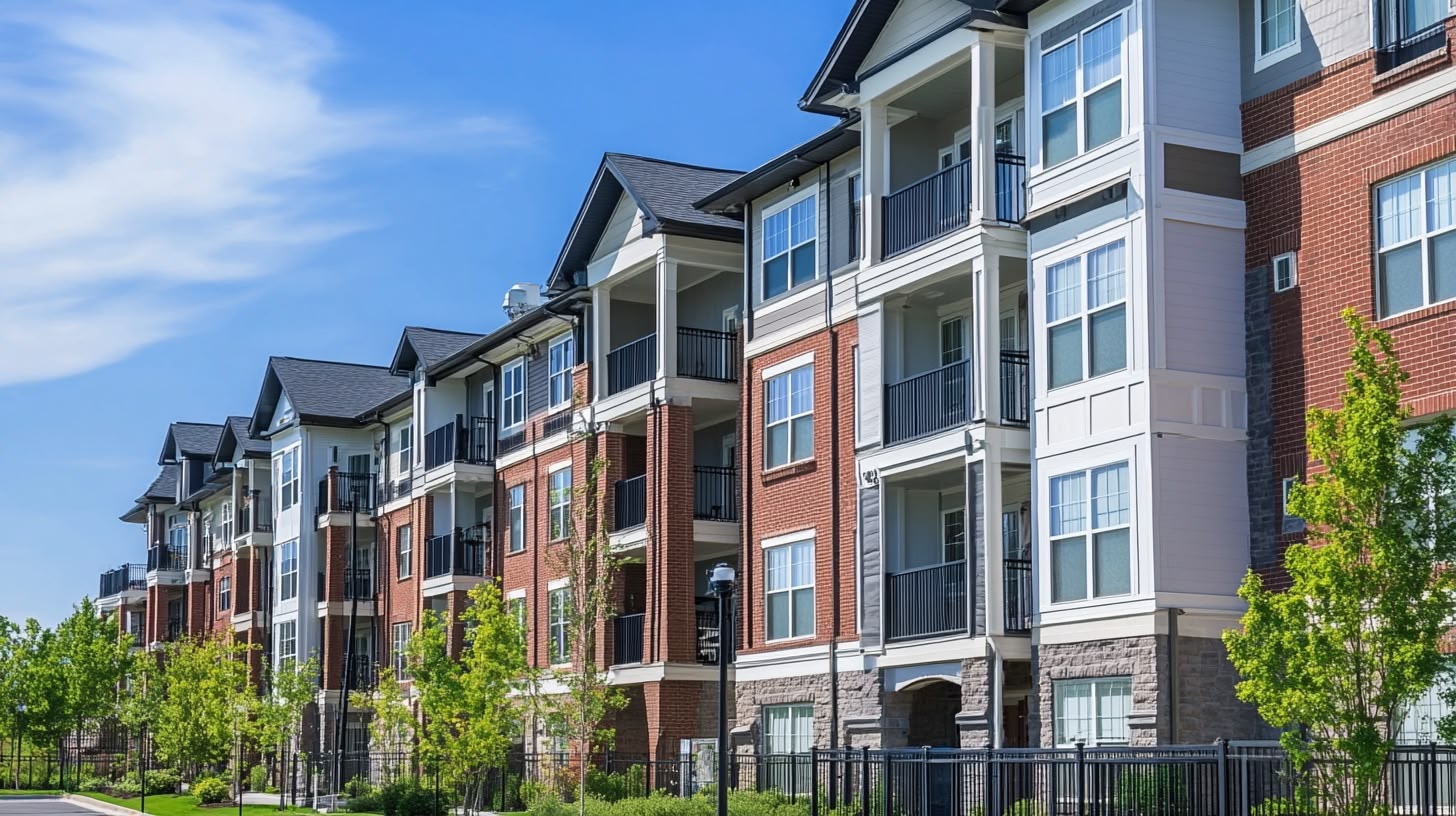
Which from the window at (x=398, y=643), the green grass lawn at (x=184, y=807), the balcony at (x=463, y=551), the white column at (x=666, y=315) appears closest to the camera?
the white column at (x=666, y=315)

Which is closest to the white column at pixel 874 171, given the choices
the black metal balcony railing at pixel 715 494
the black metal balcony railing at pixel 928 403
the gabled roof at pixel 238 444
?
the black metal balcony railing at pixel 928 403

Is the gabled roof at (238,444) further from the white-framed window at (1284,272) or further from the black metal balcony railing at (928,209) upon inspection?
the white-framed window at (1284,272)

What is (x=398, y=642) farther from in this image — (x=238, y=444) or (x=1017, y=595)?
(x=1017, y=595)

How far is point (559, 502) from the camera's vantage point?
42.8 meters

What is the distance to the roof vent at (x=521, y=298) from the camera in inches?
2124

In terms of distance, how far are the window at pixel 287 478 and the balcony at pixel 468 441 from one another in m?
13.1

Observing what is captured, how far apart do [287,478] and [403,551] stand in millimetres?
9388

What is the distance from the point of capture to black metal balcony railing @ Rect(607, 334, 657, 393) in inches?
1535

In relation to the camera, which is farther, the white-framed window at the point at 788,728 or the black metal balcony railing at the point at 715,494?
the black metal balcony railing at the point at 715,494

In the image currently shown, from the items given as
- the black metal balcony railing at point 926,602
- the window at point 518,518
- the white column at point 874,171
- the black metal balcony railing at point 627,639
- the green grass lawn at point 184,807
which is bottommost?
the green grass lawn at point 184,807

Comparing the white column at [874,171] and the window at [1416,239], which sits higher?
the white column at [874,171]

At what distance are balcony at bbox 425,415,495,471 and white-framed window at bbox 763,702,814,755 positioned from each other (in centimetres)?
1676

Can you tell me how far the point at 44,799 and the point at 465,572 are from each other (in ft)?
68.6

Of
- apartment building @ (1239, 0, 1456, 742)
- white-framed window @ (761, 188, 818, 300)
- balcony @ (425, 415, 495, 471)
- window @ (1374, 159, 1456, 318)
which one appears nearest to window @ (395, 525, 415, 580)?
balcony @ (425, 415, 495, 471)
